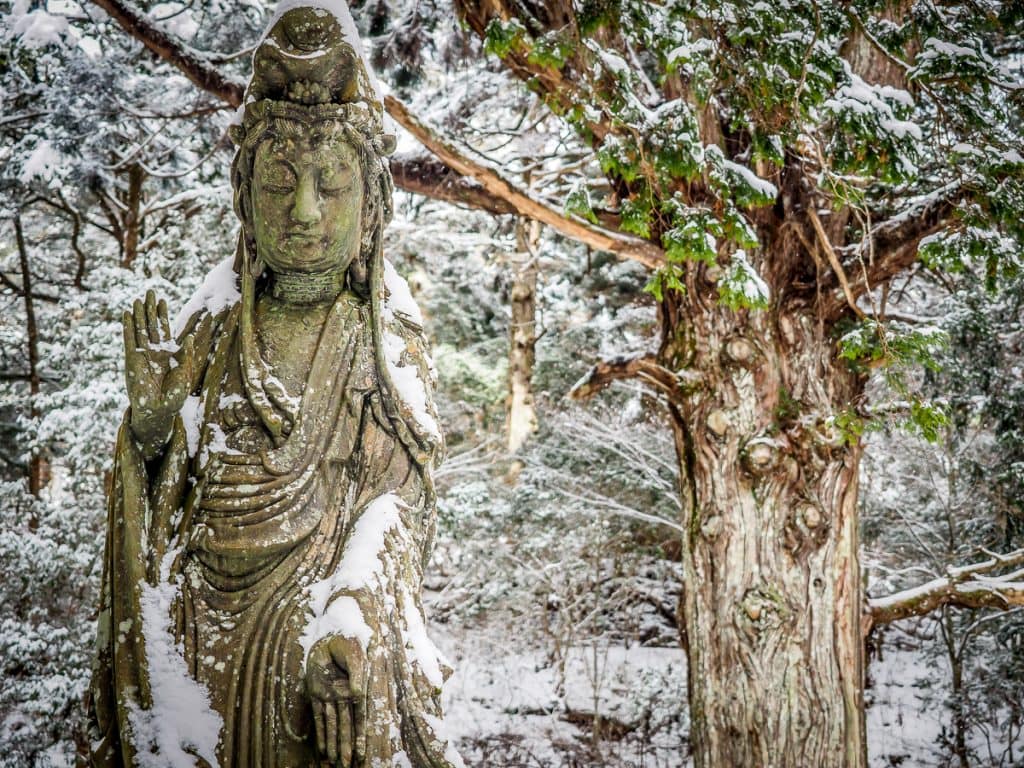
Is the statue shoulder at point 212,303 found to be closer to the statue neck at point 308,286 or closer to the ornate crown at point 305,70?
the statue neck at point 308,286

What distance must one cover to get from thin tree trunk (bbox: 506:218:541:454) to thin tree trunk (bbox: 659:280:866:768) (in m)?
5.91

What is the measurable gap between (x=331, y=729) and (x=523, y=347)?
34.6ft

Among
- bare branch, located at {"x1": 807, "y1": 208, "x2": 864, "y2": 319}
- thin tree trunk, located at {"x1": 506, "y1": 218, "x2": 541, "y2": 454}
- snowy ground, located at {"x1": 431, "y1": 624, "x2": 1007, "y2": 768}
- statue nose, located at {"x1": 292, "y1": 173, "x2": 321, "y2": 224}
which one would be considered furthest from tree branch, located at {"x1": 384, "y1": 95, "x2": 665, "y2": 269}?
thin tree trunk, located at {"x1": 506, "y1": 218, "x2": 541, "y2": 454}

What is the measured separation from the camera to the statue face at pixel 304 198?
2.12 m

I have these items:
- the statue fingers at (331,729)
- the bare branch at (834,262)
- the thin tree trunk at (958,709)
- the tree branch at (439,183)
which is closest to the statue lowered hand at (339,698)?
the statue fingers at (331,729)

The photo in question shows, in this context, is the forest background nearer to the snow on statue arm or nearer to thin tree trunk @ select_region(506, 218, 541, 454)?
thin tree trunk @ select_region(506, 218, 541, 454)

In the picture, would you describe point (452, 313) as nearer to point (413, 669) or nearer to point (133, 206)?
point (133, 206)

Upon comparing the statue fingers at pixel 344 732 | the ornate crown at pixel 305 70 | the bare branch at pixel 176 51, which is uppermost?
the bare branch at pixel 176 51

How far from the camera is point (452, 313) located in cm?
1486

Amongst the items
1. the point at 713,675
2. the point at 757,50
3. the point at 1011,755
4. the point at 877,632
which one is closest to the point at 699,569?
the point at 713,675

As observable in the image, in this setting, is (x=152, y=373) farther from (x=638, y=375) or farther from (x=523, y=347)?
(x=523, y=347)

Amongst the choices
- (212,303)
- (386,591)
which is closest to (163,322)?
(212,303)

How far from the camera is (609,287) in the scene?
11617 millimetres

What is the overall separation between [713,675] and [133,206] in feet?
25.4
